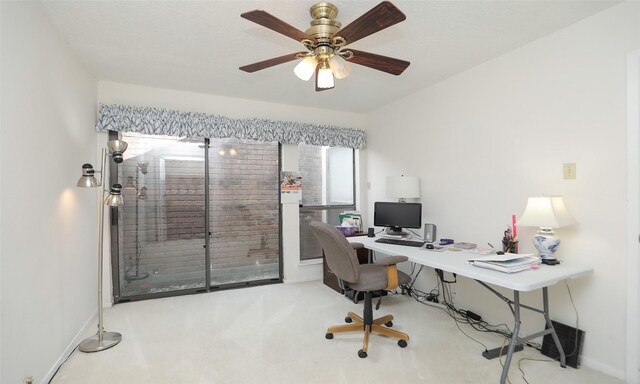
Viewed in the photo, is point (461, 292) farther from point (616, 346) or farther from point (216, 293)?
point (216, 293)

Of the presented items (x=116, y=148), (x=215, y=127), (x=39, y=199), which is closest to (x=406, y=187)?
(x=215, y=127)

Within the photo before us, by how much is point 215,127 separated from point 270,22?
2245 millimetres

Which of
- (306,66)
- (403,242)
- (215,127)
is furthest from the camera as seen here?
(215,127)

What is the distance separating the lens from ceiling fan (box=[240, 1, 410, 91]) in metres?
1.56

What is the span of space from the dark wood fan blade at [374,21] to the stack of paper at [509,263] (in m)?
1.62

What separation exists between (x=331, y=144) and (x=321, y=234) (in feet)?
6.92

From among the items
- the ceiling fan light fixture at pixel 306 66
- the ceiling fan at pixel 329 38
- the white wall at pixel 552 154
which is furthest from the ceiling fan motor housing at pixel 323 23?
the white wall at pixel 552 154

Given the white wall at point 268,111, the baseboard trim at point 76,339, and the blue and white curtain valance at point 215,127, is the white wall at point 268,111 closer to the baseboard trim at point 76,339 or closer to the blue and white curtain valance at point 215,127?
the blue and white curtain valance at point 215,127

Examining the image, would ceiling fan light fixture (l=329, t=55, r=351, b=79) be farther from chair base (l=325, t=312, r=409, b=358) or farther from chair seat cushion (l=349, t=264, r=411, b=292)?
chair base (l=325, t=312, r=409, b=358)

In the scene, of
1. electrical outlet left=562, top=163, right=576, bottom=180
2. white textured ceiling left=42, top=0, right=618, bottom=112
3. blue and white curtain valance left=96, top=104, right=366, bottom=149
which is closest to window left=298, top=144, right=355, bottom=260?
blue and white curtain valance left=96, top=104, right=366, bottom=149

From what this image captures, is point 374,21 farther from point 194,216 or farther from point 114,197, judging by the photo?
point 194,216

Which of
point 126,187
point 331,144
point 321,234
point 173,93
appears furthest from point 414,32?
point 126,187

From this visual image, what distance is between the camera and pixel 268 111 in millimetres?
4012

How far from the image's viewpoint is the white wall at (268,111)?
11.0 ft
